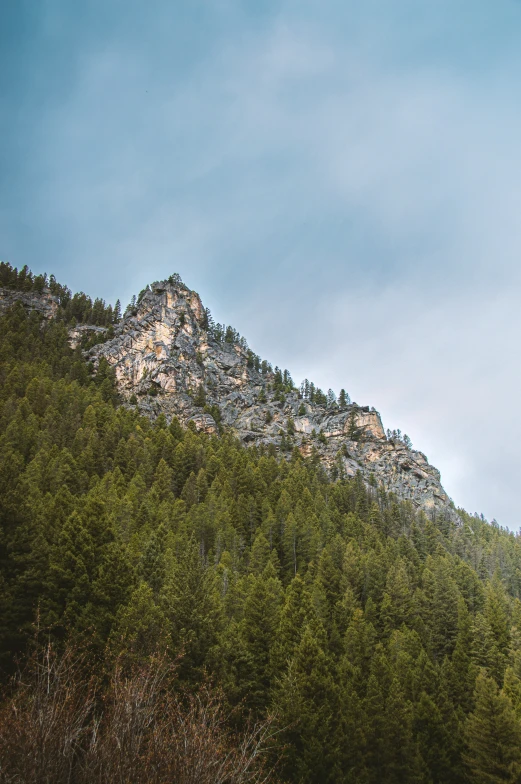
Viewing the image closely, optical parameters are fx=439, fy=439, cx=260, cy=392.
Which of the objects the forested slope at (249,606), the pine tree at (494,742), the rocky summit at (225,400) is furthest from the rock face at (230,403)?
the pine tree at (494,742)

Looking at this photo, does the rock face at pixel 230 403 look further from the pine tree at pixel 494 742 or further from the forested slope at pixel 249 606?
the pine tree at pixel 494 742

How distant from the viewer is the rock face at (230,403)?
117375mm

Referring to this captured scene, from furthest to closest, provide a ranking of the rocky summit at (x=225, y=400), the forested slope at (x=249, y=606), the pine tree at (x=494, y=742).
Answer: the rocky summit at (x=225, y=400), the pine tree at (x=494, y=742), the forested slope at (x=249, y=606)

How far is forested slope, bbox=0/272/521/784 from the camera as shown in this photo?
19.2 meters

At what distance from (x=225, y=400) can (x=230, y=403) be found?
6.48 feet

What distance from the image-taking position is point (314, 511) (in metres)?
66.8

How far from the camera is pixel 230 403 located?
134 metres

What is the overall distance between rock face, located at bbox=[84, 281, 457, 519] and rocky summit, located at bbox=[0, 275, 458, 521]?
0.97ft

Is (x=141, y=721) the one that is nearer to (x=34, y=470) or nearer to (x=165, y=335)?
(x=34, y=470)

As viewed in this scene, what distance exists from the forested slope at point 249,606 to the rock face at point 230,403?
40145 mm

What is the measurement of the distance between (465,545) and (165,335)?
96846mm

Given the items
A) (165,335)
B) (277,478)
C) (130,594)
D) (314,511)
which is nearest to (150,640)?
(130,594)

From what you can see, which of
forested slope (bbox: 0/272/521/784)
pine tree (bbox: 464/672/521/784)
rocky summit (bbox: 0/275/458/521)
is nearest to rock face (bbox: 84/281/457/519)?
rocky summit (bbox: 0/275/458/521)

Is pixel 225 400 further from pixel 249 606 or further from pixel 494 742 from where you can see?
pixel 494 742
